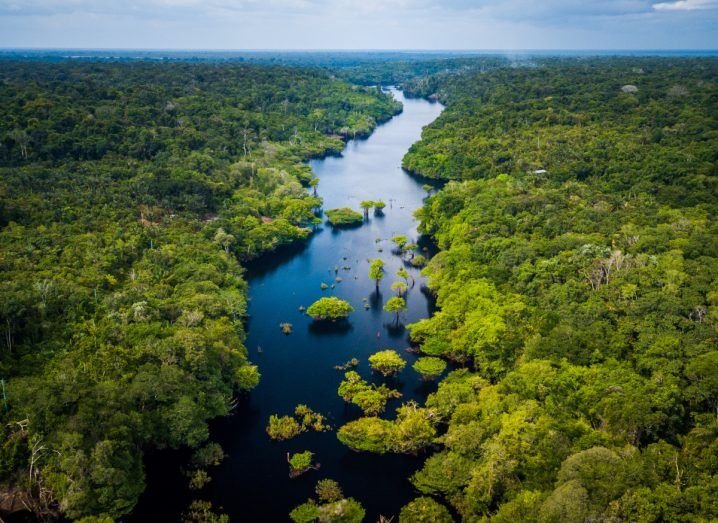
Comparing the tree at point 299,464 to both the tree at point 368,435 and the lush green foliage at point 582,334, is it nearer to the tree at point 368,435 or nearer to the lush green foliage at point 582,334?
the tree at point 368,435

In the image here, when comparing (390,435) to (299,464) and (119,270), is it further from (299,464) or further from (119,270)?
(119,270)

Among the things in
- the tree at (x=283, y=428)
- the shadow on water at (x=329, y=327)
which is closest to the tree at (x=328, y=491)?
the tree at (x=283, y=428)

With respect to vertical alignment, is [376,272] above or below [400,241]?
below

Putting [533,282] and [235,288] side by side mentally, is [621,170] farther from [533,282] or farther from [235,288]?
[235,288]

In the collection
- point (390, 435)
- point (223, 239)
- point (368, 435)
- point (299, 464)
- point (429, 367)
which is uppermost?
point (223, 239)

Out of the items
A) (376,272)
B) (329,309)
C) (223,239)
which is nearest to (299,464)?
(329,309)

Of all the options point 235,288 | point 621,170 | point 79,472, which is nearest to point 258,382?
point 235,288
